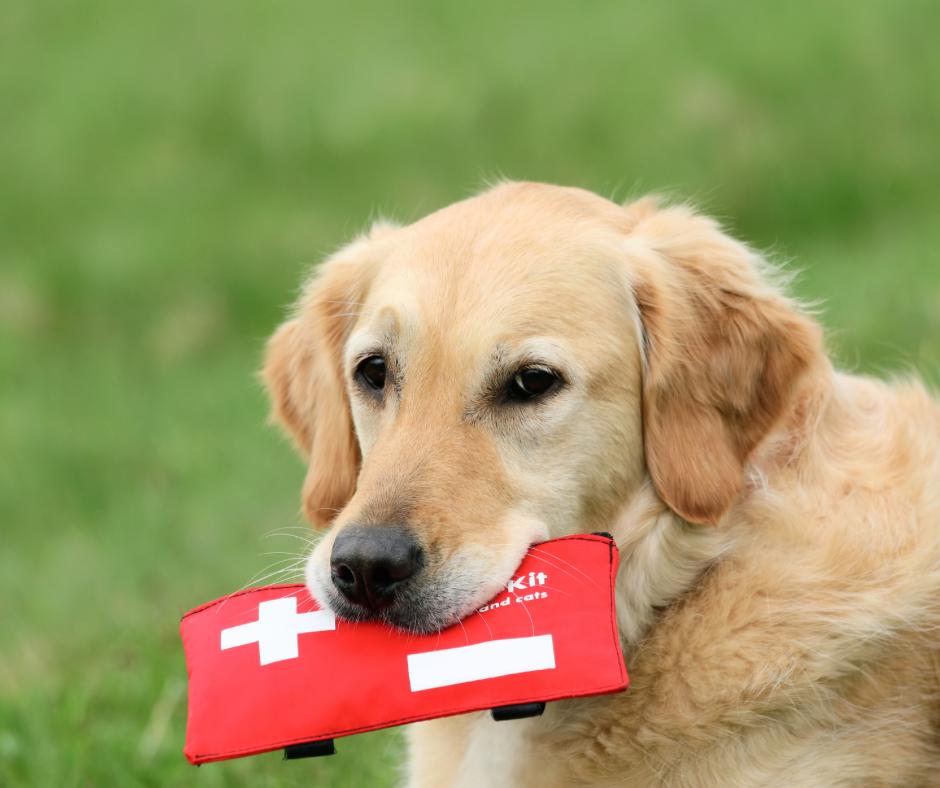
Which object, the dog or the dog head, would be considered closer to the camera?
the dog

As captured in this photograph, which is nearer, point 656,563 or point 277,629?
point 277,629

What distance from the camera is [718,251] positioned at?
3.90 m

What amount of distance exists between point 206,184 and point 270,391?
449 inches

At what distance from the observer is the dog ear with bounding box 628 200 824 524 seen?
358 centimetres

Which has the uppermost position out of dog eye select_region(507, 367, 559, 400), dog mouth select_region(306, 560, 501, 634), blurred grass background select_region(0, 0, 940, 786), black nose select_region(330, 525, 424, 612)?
dog eye select_region(507, 367, 559, 400)

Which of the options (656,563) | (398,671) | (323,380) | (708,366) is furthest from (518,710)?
(323,380)

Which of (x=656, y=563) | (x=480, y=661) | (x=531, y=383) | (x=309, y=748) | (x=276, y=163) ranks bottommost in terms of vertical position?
(x=276, y=163)

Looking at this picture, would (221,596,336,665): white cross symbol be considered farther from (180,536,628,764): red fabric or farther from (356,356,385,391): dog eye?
(356,356,385,391): dog eye

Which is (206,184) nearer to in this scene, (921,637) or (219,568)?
(219,568)

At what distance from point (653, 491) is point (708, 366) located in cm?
40

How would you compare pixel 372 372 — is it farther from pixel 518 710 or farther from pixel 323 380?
pixel 518 710

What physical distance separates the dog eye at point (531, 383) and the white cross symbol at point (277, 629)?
81cm

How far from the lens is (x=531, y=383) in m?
3.56

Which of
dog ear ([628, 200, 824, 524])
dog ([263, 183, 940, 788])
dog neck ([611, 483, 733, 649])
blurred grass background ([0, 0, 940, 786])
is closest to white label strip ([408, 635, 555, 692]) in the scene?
dog ([263, 183, 940, 788])
